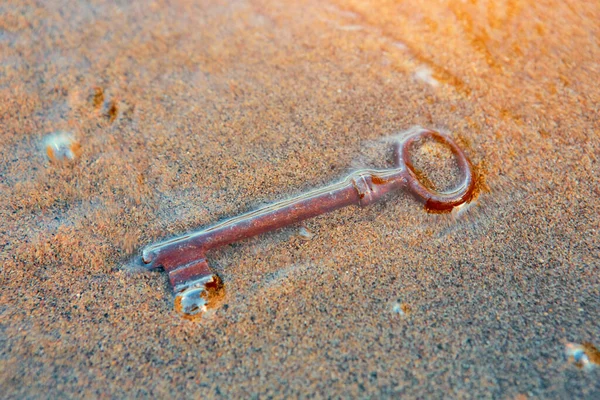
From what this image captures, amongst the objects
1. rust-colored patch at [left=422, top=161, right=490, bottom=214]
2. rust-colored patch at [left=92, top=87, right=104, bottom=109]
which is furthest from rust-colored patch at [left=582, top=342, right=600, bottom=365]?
rust-colored patch at [left=92, top=87, right=104, bottom=109]

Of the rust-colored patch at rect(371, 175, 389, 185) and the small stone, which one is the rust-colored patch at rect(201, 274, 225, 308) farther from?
the small stone

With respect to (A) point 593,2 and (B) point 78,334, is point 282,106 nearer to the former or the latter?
(B) point 78,334

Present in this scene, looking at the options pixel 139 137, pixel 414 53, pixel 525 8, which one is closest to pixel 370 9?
pixel 414 53

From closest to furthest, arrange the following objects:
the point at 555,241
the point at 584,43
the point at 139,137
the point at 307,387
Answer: the point at 307,387 < the point at 555,241 < the point at 139,137 < the point at 584,43

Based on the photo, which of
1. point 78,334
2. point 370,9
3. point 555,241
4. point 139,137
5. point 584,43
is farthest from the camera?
point 370,9

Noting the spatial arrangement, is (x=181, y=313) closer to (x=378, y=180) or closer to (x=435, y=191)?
(x=378, y=180)

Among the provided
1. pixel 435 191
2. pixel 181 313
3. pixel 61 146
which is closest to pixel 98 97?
pixel 61 146
